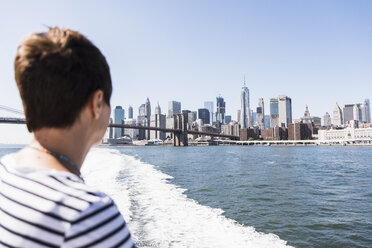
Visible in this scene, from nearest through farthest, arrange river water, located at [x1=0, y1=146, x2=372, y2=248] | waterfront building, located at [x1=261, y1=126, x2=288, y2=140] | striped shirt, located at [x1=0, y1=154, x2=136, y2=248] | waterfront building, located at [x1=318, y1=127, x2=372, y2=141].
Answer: striped shirt, located at [x1=0, y1=154, x2=136, y2=248] → river water, located at [x1=0, y1=146, x2=372, y2=248] → waterfront building, located at [x1=318, y1=127, x2=372, y2=141] → waterfront building, located at [x1=261, y1=126, x2=288, y2=140]

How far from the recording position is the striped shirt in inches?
22.4

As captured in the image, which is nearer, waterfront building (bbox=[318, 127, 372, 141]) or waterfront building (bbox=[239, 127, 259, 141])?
waterfront building (bbox=[318, 127, 372, 141])

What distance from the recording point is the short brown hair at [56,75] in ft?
2.16

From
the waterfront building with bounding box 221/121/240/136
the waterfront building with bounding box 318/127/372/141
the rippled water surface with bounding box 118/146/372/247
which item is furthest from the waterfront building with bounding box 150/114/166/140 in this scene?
the rippled water surface with bounding box 118/146/372/247

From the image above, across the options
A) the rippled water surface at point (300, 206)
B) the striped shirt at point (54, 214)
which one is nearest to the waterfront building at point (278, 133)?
the rippled water surface at point (300, 206)

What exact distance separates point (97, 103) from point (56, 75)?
13cm

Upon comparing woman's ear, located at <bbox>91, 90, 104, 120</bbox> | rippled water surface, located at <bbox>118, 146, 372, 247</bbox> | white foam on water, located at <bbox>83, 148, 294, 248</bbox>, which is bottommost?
rippled water surface, located at <bbox>118, 146, 372, 247</bbox>

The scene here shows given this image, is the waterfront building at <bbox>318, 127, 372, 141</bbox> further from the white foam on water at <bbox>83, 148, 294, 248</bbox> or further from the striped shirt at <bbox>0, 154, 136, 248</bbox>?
the striped shirt at <bbox>0, 154, 136, 248</bbox>

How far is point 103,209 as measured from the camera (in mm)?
598

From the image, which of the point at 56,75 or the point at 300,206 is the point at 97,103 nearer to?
the point at 56,75

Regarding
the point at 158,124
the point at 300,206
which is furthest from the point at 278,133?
the point at 300,206

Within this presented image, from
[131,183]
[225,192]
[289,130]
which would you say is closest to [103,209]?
[225,192]

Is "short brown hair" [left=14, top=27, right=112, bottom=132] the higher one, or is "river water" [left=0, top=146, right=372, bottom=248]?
"short brown hair" [left=14, top=27, right=112, bottom=132]

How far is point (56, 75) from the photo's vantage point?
668 millimetres
